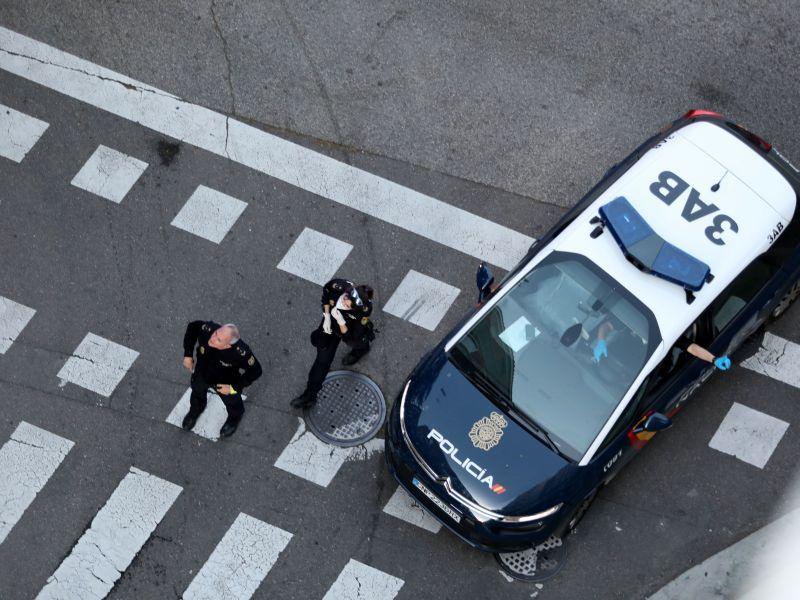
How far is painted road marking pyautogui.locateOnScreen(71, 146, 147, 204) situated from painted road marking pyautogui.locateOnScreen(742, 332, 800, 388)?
6512 millimetres

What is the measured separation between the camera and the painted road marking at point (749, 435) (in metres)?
9.71

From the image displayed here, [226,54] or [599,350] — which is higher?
[599,350]

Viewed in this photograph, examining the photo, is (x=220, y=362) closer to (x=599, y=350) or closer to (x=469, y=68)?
(x=599, y=350)

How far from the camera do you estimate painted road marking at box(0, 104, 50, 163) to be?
10805 mm

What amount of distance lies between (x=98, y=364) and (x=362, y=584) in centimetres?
326

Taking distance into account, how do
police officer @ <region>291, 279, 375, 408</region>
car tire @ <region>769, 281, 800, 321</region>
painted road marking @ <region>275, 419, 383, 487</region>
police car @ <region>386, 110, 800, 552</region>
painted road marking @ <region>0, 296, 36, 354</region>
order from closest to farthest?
police car @ <region>386, 110, 800, 552</region>, police officer @ <region>291, 279, 375, 408</region>, painted road marking @ <region>275, 419, 383, 487</region>, painted road marking @ <region>0, 296, 36, 354</region>, car tire @ <region>769, 281, 800, 321</region>

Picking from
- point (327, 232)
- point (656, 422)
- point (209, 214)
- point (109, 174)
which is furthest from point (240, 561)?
point (109, 174)

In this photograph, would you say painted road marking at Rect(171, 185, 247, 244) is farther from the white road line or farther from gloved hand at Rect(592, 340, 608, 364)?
gloved hand at Rect(592, 340, 608, 364)

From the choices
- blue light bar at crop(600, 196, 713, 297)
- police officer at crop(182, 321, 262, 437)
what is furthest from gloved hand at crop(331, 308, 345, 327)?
blue light bar at crop(600, 196, 713, 297)

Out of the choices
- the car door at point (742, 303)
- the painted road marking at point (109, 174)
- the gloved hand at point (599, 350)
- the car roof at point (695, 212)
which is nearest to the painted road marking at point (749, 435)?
the car door at point (742, 303)

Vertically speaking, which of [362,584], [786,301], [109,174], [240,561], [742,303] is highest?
[742,303]

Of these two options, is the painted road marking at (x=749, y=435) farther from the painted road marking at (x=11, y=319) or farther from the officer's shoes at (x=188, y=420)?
the painted road marking at (x=11, y=319)

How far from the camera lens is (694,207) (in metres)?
9.06

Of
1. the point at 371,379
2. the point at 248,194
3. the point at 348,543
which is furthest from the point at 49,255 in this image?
the point at 348,543
